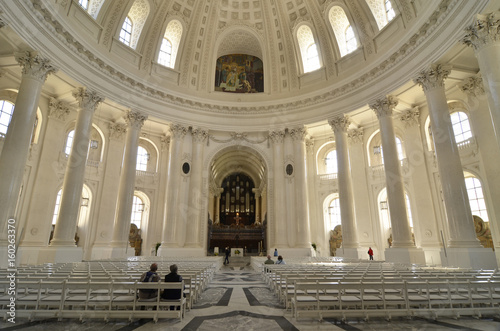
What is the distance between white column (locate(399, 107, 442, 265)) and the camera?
16.7 metres

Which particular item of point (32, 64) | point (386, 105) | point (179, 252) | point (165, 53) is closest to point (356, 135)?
point (386, 105)

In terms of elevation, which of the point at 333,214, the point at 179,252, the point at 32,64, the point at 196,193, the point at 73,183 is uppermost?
the point at 32,64

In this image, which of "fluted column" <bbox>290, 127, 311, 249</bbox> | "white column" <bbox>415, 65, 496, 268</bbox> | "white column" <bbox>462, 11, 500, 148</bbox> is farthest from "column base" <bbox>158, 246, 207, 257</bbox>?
"white column" <bbox>462, 11, 500, 148</bbox>

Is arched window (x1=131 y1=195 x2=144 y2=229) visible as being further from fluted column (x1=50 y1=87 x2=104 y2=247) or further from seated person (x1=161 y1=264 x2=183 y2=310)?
seated person (x1=161 y1=264 x2=183 y2=310)

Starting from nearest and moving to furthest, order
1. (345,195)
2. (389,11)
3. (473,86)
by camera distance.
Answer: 1. (473,86)
2. (389,11)
3. (345,195)

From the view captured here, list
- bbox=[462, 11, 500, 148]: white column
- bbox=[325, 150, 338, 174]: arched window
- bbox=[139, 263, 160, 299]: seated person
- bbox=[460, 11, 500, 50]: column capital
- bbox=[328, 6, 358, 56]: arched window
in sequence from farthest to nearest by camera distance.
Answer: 1. bbox=[325, 150, 338, 174]: arched window
2. bbox=[328, 6, 358, 56]: arched window
3. bbox=[460, 11, 500, 50]: column capital
4. bbox=[462, 11, 500, 148]: white column
5. bbox=[139, 263, 160, 299]: seated person

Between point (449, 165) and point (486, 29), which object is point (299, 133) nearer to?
point (449, 165)

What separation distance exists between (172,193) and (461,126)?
18.8 meters

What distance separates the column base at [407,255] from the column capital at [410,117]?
884 cm

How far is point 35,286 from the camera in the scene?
14.7ft

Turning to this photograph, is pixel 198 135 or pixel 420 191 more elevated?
pixel 198 135

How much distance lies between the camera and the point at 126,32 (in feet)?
64.0

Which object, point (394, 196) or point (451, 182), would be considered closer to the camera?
point (451, 182)

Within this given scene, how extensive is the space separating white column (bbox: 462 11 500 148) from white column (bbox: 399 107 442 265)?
7.90 metres
